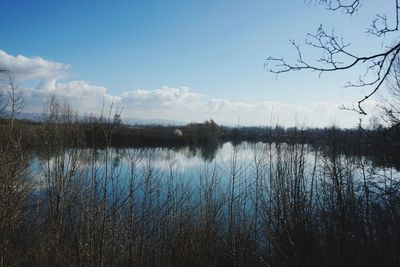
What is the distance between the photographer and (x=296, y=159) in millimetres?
6027

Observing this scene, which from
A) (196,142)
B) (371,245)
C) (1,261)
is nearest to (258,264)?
(371,245)

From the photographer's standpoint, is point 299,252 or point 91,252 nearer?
point 91,252

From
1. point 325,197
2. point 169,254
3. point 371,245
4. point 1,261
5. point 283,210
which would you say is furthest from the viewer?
point 325,197

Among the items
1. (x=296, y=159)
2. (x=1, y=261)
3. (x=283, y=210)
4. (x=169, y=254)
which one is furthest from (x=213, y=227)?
(x=1, y=261)

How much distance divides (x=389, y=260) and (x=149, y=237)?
14.2 feet

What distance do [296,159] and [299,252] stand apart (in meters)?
1.56

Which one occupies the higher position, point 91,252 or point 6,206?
point 6,206

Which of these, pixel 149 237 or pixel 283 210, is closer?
pixel 283 210

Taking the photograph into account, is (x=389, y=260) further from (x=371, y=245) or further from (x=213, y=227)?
(x=213, y=227)

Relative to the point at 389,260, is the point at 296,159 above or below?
above

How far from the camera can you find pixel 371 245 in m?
6.96

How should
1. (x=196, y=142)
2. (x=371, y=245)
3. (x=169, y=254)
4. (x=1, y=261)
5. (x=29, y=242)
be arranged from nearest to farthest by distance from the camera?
1. (x=1, y=261)
2. (x=169, y=254)
3. (x=371, y=245)
4. (x=29, y=242)
5. (x=196, y=142)

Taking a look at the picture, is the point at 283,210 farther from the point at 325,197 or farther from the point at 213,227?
the point at 325,197

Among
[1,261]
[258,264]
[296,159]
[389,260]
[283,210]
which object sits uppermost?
[296,159]
